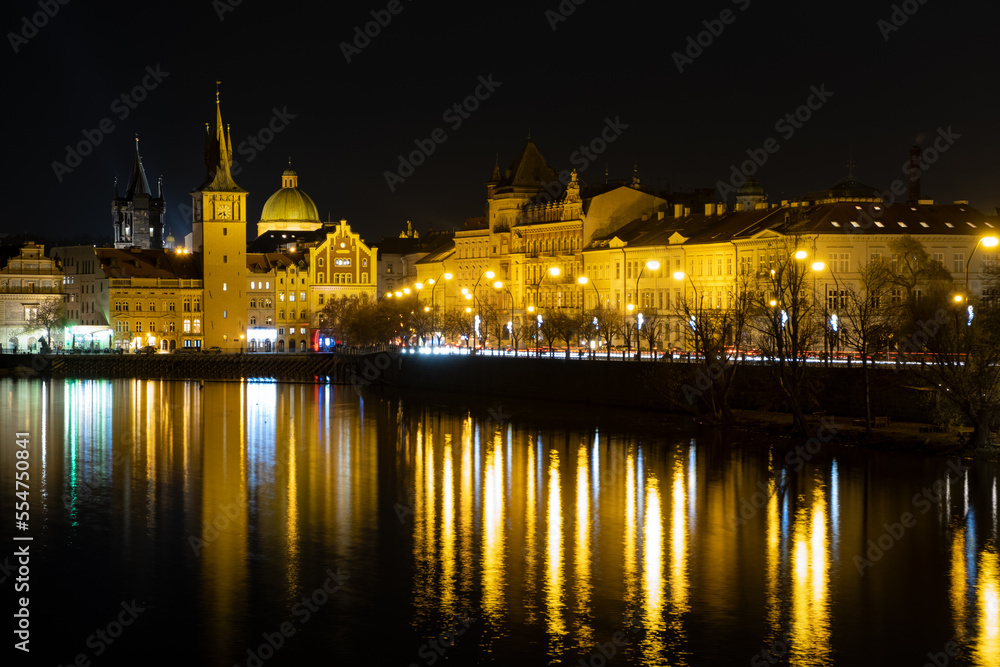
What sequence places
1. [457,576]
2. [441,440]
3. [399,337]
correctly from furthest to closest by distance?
1. [399,337]
2. [441,440]
3. [457,576]

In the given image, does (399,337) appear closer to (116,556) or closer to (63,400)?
(63,400)

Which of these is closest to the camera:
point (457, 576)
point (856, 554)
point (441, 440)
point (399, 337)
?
point (457, 576)

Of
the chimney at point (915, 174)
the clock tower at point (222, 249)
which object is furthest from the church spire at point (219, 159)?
the chimney at point (915, 174)

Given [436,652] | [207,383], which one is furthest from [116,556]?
[207,383]

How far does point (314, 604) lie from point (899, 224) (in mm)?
62095

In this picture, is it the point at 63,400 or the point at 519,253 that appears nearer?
the point at 63,400

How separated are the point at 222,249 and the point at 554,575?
386 ft

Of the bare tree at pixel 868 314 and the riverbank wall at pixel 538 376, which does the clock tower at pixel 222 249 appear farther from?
the bare tree at pixel 868 314

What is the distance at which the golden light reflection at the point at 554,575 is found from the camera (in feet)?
95.3

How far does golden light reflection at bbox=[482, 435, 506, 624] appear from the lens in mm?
31359

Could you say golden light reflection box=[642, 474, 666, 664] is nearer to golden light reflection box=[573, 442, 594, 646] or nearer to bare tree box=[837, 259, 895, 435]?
golden light reflection box=[573, 442, 594, 646]

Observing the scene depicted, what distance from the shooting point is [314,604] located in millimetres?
31438
